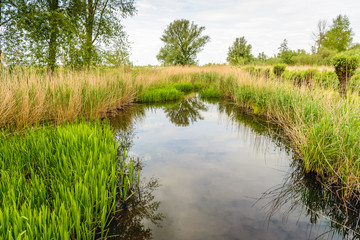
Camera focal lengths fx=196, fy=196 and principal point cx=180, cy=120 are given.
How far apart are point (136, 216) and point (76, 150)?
1134 mm

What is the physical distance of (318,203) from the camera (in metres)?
2.39

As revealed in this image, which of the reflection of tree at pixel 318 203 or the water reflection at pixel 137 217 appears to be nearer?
the water reflection at pixel 137 217

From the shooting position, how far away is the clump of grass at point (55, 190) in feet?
4.39

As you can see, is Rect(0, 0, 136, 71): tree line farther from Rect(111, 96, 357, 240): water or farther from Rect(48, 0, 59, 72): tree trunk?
Rect(111, 96, 357, 240): water

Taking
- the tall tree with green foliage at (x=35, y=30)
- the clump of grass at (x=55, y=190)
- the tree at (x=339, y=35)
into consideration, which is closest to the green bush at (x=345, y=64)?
the clump of grass at (x=55, y=190)

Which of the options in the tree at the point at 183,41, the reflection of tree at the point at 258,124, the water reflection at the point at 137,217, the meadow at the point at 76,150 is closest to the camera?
the meadow at the point at 76,150

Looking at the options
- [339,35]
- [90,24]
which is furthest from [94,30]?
[339,35]

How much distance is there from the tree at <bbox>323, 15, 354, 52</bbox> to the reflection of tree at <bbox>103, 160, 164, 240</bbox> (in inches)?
1863

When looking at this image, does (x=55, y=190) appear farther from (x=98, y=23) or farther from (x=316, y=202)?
(x=98, y=23)

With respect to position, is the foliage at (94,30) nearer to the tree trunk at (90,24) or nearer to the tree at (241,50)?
the tree trunk at (90,24)

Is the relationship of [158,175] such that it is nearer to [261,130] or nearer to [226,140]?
[226,140]

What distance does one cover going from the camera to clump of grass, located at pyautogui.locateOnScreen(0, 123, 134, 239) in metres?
1.34

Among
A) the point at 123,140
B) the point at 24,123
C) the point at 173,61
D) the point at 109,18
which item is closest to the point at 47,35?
the point at 109,18

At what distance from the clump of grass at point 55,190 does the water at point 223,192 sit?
40 cm
